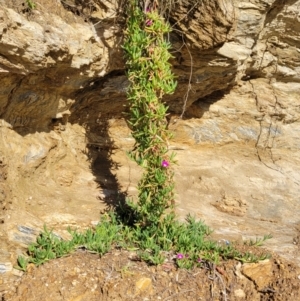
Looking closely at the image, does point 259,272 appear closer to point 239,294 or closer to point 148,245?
point 239,294

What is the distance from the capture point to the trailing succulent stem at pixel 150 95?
3.98 metres

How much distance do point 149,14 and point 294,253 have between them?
2492mm

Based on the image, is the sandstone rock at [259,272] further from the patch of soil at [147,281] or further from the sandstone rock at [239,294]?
the sandstone rock at [239,294]

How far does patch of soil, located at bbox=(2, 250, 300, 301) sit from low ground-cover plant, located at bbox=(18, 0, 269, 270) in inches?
2.9

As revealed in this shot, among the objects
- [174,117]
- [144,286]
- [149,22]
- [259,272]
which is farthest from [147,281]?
[174,117]

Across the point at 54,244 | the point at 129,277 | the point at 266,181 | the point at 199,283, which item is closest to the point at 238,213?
the point at 266,181

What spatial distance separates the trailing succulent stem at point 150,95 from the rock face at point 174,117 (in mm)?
538

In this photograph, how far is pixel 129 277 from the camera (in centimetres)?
393

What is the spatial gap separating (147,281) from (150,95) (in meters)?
1.50

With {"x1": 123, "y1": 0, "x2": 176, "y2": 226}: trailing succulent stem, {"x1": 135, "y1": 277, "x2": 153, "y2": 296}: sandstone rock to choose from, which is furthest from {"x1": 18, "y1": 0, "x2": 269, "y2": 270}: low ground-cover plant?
{"x1": 135, "y1": 277, "x2": 153, "y2": 296}: sandstone rock

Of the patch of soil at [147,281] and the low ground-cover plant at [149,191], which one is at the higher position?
the low ground-cover plant at [149,191]

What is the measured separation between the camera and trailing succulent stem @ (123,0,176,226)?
3.98 metres

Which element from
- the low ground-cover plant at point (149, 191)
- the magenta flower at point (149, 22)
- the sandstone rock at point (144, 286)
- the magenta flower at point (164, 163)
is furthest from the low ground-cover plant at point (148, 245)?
the magenta flower at point (149, 22)

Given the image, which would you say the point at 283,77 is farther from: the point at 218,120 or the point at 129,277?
the point at 129,277
